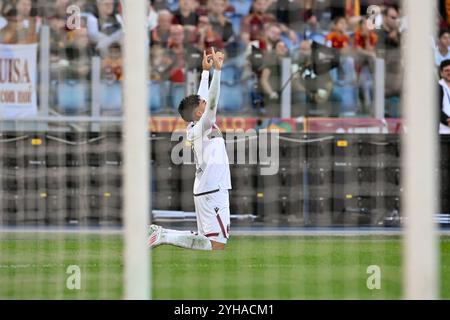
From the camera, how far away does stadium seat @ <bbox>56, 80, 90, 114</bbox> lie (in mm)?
14352

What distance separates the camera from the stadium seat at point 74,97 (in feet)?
47.1

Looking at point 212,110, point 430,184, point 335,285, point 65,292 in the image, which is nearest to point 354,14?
point 212,110

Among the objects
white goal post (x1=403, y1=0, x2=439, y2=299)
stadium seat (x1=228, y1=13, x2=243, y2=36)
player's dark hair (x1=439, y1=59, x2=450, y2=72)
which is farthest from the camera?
stadium seat (x1=228, y1=13, x2=243, y2=36)

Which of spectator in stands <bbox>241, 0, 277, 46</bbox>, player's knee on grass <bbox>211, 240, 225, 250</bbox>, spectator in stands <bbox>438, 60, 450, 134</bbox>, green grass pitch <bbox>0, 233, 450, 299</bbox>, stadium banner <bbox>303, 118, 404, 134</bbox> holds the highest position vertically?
spectator in stands <bbox>241, 0, 277, 46</bbox>

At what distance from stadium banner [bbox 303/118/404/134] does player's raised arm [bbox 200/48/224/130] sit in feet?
12.8

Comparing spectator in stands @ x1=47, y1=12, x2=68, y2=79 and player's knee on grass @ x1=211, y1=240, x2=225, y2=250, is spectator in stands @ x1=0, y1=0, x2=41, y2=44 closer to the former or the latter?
spectator in stands @ x1=47, y1=12, x2=68, y2=79

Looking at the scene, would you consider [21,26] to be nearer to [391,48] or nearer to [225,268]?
[391,48]

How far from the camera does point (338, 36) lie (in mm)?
14305

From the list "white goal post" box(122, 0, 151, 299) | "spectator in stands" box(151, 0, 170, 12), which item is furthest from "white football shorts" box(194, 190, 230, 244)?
"white goal post" box(122, 0, 151, 299)

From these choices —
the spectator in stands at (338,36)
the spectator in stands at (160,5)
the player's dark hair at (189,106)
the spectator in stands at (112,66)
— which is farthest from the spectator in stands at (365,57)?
the player's dark hair at (189,106)

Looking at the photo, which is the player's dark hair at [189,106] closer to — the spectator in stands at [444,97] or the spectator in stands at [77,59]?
the spectator in stands at [77,59]

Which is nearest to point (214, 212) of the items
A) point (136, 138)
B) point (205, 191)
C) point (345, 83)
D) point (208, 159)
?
point (205, 191)

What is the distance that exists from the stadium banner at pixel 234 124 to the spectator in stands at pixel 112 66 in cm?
72
